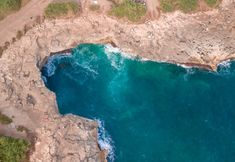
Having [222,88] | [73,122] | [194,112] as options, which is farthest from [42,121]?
[222,88]

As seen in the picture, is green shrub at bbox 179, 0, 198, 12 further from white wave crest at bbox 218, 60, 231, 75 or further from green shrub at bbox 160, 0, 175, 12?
white wave crest at bbox 218, 60, 231, 75

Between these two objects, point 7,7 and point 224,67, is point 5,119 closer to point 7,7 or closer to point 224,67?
point 7,7

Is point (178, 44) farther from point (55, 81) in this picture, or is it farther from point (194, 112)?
point (55, 81)

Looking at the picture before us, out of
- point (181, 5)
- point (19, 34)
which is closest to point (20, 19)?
point (19, 34)

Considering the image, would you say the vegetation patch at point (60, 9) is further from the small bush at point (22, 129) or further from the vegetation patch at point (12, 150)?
the vegetation patch at point (12, 150)

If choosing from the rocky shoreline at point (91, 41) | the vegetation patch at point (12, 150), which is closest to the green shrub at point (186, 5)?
the rocky shoreline at point (91, 41)
